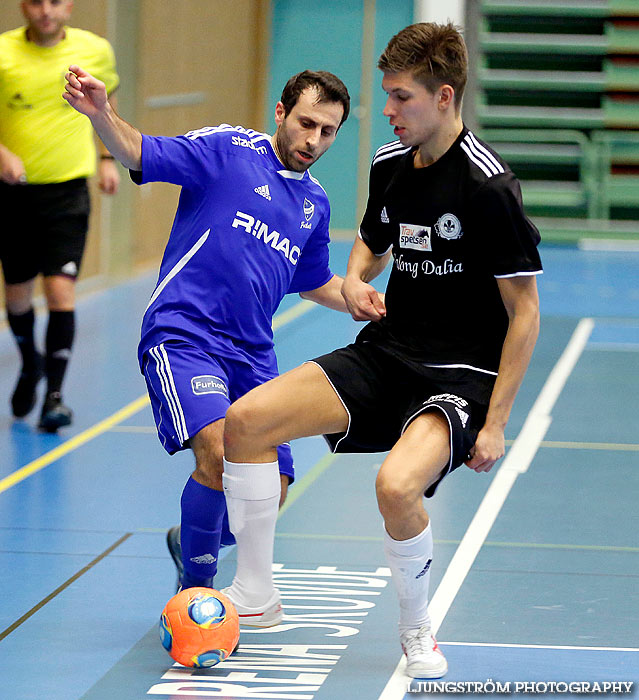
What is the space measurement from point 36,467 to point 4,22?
435 cm

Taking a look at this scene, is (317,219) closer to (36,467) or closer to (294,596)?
(294,596)

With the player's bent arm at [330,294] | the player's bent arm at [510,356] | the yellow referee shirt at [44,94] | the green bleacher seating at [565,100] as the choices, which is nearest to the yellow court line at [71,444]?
the yellow referee shirt at [44,94]

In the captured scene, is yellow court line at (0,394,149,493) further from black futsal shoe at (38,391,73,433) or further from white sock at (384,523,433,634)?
white sock at (384,523,433,634)

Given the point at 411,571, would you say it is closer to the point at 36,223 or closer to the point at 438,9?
the point at 36,223

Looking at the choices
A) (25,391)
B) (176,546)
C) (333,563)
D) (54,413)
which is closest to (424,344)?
(176,546)

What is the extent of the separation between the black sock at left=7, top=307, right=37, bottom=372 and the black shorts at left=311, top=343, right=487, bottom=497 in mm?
3453

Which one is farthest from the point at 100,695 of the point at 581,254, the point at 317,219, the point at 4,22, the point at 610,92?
the point at 610,92

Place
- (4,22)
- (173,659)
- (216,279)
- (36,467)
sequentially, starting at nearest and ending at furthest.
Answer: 1. (173,659)
2. (216,279)
3. (36,467)
4. (4,22)

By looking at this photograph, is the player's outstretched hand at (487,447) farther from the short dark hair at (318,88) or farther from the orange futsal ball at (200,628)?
the short dark hair at (318,88)

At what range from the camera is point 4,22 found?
30.5 feet

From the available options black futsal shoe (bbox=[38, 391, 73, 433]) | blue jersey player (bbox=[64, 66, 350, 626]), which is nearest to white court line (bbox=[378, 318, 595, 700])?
blue jersey player (bbox=[64, 66, 350, 626])

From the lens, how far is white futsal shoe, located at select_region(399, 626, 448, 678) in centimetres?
372

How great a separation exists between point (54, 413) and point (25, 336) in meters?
0.59

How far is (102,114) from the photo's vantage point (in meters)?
3.93
